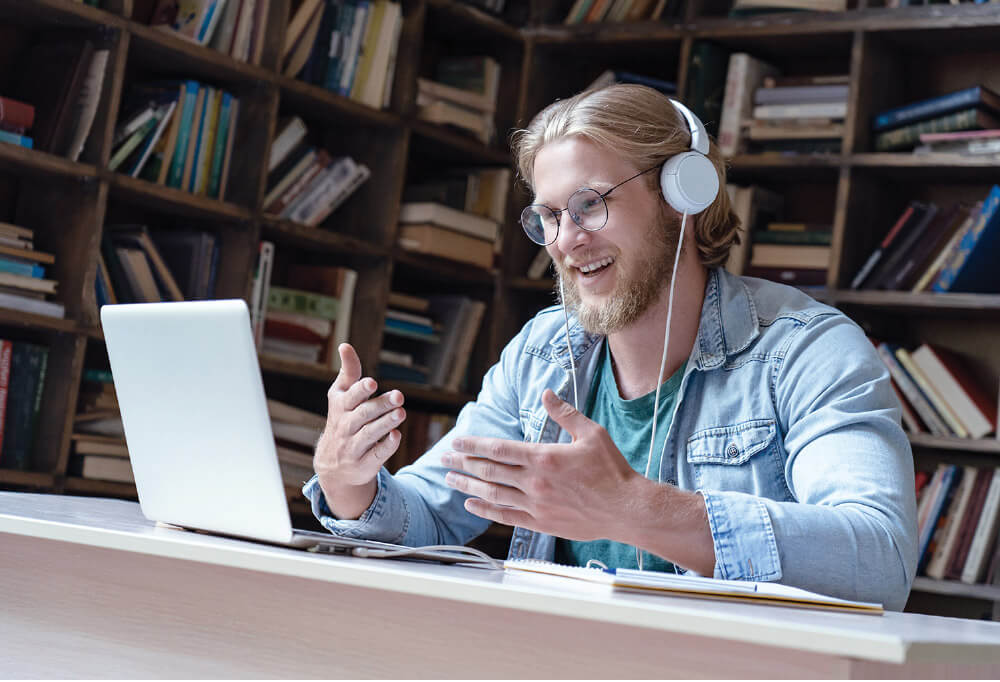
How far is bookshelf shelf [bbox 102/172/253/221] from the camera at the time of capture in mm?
2576

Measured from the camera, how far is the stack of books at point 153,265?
104 inches

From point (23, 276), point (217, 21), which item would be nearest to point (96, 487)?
point (23, 276)

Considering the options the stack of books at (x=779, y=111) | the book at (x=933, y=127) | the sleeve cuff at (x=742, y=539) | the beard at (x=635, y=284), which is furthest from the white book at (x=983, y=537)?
the sleeve cuff at (x=742, y=539)

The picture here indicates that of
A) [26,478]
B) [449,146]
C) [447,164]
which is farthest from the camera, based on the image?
[447,164]

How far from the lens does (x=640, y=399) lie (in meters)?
1.77

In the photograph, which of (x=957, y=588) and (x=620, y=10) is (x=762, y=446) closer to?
→ (x=957, y=588)

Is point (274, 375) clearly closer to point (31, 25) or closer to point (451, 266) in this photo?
point (451, 266)

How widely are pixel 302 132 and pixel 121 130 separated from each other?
1.72 feet

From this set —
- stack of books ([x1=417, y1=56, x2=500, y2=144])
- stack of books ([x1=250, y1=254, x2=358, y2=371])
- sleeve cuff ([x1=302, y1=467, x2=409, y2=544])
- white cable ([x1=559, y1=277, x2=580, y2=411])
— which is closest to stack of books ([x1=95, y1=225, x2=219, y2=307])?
stack of books ([x1=250, y1=254, x2=358, y2=371])

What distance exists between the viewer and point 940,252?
297cm

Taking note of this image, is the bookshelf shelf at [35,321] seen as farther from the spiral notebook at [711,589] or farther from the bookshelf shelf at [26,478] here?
the spiral notebook at [711,589]

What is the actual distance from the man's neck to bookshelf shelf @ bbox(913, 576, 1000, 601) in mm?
1392

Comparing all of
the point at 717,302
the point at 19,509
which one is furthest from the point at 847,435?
the point at 19,509

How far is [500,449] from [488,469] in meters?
0.04
